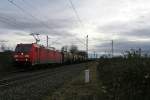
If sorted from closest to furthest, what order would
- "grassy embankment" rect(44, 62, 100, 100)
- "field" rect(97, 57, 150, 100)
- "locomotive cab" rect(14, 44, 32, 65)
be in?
1. "field" rect(97, 57, 150, 100)
2. "grassy embankment" rect(44, 62, 100, 100)
3. "locomotive cab" rect(14, 44, 32, 65)

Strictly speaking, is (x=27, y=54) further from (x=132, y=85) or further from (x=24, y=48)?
(x=132, y=85)

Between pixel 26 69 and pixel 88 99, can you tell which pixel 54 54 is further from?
pixel 88 99

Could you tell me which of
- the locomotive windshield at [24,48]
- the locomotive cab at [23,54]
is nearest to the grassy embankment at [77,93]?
the locomotive cab at [23,54]

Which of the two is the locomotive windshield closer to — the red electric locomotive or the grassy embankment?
the red electric locomotive

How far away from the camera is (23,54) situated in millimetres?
40344

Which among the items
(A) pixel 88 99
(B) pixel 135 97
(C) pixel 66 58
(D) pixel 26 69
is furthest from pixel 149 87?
(C) pixel 66 58

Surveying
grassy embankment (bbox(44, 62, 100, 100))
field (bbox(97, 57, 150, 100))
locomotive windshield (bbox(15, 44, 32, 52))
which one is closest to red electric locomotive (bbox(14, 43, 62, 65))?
locomotive windshield (bbox(15, 44, 32, 52))

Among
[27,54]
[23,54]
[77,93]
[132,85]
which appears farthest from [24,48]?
[132,85]

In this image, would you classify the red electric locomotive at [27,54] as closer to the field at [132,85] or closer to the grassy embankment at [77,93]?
the grassy embankment at [77,93]

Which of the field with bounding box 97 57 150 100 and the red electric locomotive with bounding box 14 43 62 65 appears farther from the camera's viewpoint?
the red electric locomotive with bounding box 14 43 62 65

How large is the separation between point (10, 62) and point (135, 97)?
1451 inches

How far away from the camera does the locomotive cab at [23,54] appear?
39.8 m

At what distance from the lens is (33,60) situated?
40531mm

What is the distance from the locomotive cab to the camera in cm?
3984
